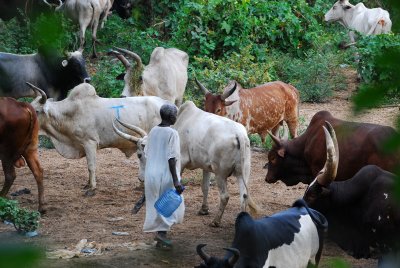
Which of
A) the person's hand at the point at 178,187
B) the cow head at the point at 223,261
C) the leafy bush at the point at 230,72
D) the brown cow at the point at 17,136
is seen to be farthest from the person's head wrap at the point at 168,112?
the leafy bush at the point at 230,72

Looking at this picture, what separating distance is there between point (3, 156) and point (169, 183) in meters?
2.26

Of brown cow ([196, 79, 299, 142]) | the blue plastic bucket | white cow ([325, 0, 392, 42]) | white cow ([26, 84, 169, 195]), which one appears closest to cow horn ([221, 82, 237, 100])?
brown cow ([196, 79, 299, 142])

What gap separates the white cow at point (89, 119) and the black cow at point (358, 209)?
3.23 metres

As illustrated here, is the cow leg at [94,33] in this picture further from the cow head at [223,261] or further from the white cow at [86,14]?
the cow head at [223,261]

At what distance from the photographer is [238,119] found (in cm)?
1023

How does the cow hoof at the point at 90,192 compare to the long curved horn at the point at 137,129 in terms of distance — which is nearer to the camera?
the long curved horn at the point at 137,129

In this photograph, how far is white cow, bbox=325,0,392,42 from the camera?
1708 centimetres

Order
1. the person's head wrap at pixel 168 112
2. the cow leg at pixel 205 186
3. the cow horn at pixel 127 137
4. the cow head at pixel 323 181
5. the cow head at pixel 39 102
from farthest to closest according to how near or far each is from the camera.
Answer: the cow head at pixel 39 102 < the cow leg at pixel 205 186 < the cow horn at pixel 127 137 < the person's head wrap at pixel 168 112 < the cow head at pixel 323 181

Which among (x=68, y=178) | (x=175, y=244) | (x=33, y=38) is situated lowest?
(x=68, y=178)

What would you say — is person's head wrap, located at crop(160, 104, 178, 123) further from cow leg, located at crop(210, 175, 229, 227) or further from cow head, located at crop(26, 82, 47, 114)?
cow head, located at crop(26, 82, 47, 114)

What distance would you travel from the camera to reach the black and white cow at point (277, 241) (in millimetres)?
5042

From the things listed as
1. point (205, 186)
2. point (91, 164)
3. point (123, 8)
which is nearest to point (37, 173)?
point (91, 164)

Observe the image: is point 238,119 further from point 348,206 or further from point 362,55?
point 362,55

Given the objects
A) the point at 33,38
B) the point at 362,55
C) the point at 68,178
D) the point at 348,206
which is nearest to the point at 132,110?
the point at 68,178
